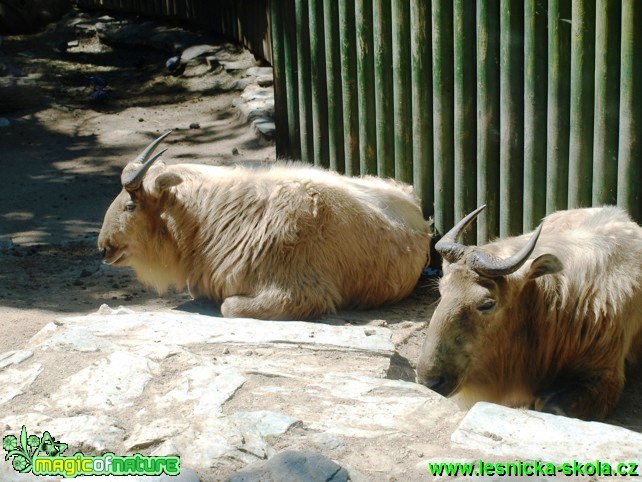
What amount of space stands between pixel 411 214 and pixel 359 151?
1.13m

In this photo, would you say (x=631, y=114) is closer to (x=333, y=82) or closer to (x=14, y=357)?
(x=333, y=82)

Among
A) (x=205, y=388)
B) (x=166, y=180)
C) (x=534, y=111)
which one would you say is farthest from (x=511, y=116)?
(x=205, y=388)

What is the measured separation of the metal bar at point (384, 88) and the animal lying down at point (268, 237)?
580 millimetres

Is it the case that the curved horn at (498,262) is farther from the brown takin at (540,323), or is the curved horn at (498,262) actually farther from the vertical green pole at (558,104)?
the vertical green pole at (558,104)

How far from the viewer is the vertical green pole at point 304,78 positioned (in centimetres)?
801

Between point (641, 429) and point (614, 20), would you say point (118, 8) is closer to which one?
point (614, 20)

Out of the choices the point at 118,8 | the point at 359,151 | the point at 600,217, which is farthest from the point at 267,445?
the point at 118,8

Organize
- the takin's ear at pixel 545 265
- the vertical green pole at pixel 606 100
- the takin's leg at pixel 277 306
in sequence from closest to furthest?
the takin's ear at pixel 545 265, the vertical green pole at pixel 606 100, the takin's leg at pixel 277 306

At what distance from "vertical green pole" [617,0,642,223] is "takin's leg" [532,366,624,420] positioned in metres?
1.16

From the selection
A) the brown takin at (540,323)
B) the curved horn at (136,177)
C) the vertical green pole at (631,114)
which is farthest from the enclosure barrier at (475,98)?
the curved horn at (136,177)

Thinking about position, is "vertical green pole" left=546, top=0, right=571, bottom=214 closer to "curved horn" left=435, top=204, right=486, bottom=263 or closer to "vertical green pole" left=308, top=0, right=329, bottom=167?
"curved horn" left=435, top=204, right=486, bottom=263

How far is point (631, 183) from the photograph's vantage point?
17.9 feet

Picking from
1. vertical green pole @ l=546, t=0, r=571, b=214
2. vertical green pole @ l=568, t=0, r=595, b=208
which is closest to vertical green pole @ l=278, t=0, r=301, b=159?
vertical green pole @ l=546, t=0, r=571, b=214

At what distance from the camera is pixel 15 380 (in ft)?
14.6
